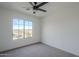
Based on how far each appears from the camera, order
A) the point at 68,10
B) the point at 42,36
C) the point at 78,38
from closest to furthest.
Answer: the point at 78,38 → the point at 68,10 → the point at 42,36

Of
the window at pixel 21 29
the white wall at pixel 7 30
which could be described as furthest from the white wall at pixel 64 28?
the white wall at pixel 7 30

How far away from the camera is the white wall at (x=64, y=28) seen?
354cm

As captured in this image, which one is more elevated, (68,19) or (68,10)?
(68,10)

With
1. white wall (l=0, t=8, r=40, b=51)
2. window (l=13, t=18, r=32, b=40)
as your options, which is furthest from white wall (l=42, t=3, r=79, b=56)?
white wall (l=0, t=8, r=40, b=51)

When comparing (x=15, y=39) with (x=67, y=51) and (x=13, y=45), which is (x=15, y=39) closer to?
(x=13, y=45)

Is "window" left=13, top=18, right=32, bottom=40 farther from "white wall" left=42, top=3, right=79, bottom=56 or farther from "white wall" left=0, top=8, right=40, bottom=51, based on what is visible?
"white wall" left=42, top=3, right=79, bottom=56

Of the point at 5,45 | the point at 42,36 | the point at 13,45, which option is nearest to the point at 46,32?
the point at 42,36

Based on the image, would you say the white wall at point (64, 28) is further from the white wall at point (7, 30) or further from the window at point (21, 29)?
the white wall at point (7, 30)

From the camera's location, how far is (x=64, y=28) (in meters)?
4.13

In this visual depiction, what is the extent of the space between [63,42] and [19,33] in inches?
114

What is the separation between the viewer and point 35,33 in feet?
19.5

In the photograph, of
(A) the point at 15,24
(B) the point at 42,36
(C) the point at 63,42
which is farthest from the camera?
(B) the point at 42,36

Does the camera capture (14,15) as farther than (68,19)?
Yes

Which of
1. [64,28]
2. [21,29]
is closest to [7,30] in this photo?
[21,29]
